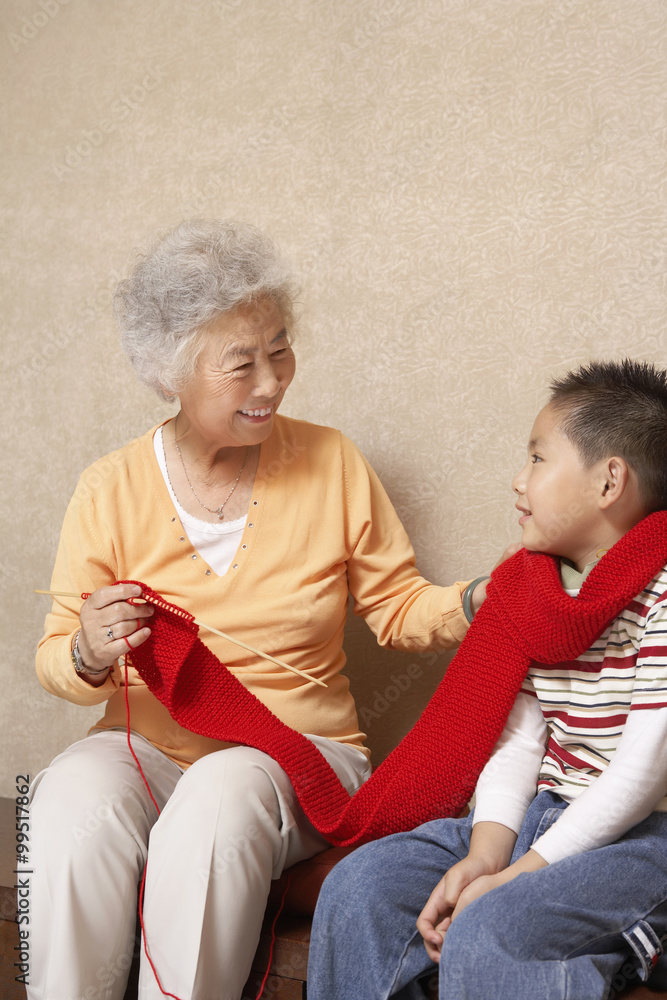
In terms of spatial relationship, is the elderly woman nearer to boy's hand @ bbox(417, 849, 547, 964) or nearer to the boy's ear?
boy's hand @ bbox(417, 849, 547, 964)

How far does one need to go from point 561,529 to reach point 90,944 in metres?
0.87

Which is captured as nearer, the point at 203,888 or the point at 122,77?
the point at 203,888

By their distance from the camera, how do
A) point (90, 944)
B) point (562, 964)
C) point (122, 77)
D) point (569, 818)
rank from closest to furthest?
point (562, 964)
point (569, 818)
point (90, 944)
point (122, 77)

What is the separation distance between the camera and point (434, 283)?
1808mm

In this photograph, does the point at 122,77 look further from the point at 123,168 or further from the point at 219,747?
the point at 219,747

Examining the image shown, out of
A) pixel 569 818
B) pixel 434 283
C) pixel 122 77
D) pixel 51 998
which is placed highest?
pixel 122 77

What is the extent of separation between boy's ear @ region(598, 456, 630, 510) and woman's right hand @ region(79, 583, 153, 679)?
0.71 meters

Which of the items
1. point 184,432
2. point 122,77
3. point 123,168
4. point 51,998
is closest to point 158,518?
point 184,432

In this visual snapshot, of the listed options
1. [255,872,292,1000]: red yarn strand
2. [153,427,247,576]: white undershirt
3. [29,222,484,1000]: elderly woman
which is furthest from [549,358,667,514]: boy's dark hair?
[255,872,292,1000]: red yarn strand

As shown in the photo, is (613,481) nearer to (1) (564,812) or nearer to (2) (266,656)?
(1) (564,812)

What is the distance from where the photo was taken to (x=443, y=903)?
113 cm

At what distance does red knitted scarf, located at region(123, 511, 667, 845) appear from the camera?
121 centimetres

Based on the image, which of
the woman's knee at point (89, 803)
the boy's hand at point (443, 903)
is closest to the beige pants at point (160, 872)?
the woman's knee at point (89, 803)

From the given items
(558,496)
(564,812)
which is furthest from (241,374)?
(564,812)
